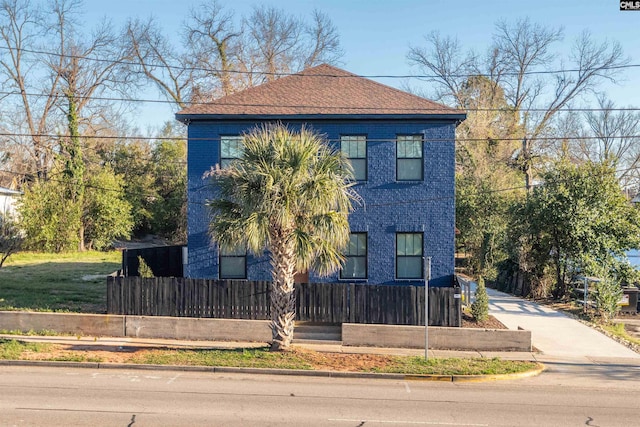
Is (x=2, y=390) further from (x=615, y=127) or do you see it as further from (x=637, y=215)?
(x=615, y=127)

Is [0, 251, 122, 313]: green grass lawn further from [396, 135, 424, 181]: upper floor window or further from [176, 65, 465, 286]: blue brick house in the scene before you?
[396, 135, 424, 181]: upper floor window

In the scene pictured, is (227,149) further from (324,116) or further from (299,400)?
(299,400)

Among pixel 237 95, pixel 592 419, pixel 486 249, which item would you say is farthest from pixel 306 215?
pixel 486 249

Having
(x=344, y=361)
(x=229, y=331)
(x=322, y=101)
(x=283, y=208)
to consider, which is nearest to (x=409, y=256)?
(x=322, y=101)

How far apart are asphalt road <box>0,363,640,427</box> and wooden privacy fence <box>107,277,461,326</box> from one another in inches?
170

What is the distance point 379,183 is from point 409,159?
53.7 inches

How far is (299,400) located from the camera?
11.1m

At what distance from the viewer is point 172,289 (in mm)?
17875

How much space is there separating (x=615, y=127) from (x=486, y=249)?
3753 centimetres

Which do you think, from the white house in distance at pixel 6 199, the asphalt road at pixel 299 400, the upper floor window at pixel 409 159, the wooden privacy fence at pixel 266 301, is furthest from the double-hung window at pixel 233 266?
the white house in distance at pixel 6 199

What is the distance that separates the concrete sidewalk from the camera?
1536cm

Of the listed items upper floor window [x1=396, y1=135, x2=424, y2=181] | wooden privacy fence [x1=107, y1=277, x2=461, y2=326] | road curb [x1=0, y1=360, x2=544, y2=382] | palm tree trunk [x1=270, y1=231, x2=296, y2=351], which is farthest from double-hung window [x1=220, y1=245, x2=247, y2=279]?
road curb [x1=0, y1=360, x2=544, y2=382]

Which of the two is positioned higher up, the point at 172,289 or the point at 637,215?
the point at 637,215

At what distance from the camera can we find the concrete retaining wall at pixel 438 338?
1580 centimetres
